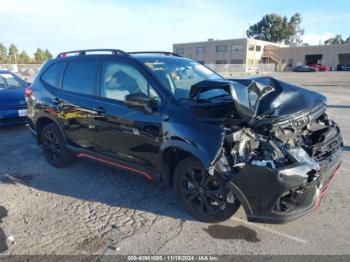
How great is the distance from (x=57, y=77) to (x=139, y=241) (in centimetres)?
328

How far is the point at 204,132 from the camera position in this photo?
341 cm

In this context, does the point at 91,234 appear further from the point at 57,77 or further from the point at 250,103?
A: the point at 57,77

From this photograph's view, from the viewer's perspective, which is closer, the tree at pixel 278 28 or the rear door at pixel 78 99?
the rear door at pixel 78 99

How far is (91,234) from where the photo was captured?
3.60 m

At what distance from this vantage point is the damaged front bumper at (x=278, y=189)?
9.98 ft

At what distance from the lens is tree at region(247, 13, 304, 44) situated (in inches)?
3728

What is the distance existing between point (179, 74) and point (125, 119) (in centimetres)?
99

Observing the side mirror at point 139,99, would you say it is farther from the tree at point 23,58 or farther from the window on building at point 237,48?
the tree at point 23,58

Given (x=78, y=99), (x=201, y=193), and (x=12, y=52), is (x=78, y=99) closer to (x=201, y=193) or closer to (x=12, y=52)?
(x=201, y=193)

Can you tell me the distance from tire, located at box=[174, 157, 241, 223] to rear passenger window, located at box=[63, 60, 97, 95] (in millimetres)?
1924

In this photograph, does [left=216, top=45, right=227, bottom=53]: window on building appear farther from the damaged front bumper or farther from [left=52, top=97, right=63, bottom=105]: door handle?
the damaged front bumper

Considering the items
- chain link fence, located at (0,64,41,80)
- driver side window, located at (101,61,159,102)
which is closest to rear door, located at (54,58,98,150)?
driver side window, located at (101,61,159,102)

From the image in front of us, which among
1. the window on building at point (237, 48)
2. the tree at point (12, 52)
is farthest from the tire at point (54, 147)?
the tree at point (12, 52)

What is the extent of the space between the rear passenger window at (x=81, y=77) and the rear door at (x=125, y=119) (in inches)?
9.4
